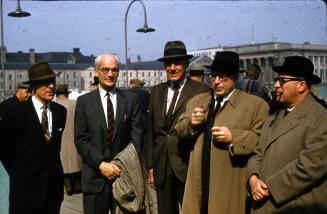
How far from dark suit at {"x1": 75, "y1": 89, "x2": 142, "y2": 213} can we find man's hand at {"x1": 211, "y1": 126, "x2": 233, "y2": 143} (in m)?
1.08

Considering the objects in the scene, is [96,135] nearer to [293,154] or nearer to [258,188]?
[258,188]

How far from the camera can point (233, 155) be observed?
4.42m

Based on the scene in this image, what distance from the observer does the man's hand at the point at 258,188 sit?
403cm

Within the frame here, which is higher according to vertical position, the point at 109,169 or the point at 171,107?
the point at 171,107

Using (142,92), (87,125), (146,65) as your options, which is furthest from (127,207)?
(146,65)

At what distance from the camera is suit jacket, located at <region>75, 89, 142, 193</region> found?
4988 mm

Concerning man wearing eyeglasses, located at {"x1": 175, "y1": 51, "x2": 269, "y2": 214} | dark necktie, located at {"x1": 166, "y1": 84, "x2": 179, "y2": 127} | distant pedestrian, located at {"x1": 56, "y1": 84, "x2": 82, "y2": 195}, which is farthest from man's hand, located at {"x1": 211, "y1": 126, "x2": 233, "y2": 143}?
distant pedestrian, located at {"x1": 56, "y1": 84, "x2": 82, "y2": 195}

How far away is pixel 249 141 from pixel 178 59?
4.82 feet

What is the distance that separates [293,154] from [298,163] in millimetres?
124

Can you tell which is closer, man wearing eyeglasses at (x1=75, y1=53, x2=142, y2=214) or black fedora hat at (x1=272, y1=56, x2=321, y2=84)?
black fedora hat at (x1=272, y1=56, x2=321, y2=84)

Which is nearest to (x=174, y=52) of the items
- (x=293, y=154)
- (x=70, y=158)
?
(x=293, y=154)

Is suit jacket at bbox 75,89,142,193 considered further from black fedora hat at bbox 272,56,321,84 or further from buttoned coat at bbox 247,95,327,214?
black fedora hat at bbox 272,56,321,84

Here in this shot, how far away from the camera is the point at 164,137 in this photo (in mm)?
5332

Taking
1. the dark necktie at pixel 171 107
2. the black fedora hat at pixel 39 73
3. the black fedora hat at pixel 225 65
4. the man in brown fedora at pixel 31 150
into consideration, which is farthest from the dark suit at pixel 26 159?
the black fedora hat at pixel 225 65
